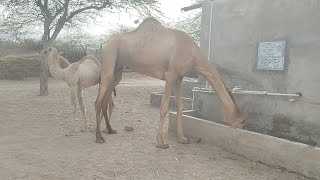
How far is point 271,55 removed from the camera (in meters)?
6.02

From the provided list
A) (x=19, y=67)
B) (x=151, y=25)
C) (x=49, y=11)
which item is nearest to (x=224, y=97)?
(x=151, y=25)

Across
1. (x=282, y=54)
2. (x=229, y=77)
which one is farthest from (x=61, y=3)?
(x=282, y=54)

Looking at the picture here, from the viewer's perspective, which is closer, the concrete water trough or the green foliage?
the concrete water trough

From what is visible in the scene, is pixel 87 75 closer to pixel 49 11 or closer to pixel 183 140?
pixel 183 140

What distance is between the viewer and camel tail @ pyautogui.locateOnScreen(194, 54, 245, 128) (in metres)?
5.32

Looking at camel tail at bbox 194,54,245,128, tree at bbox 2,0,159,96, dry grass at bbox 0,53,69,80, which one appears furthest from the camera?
dry grass at bbox 0,53,69,80

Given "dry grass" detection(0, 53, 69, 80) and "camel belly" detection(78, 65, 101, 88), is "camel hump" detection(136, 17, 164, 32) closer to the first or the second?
"camel belly" detection(78, 65, 101, 88)

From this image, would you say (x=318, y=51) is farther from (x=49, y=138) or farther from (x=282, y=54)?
(x=49, y=138)

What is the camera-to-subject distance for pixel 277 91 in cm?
596

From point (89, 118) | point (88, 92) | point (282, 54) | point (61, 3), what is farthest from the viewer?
point (88, 92)

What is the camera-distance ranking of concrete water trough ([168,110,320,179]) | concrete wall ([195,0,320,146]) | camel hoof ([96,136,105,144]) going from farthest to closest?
camel hoof ([96,136,105,144])
concrete wall ([195,0,320,146])
concrete water trough ([168,110,320,179])

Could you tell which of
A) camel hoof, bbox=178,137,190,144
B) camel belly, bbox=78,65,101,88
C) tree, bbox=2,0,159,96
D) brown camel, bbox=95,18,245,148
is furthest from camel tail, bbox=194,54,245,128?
tree, bbox=2,0,159,96

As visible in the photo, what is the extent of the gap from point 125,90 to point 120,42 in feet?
23.3

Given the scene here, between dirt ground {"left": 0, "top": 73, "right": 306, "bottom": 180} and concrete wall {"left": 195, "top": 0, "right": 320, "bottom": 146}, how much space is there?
1160 millimetres
